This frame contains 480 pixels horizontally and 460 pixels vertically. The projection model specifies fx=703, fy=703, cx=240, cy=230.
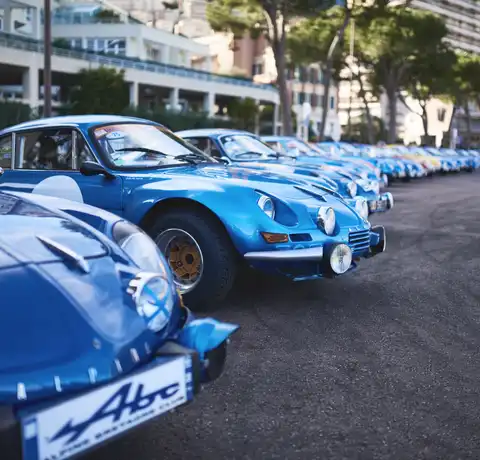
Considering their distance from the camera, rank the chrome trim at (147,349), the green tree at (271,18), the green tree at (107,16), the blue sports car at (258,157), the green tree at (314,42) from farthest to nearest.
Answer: the green tree at (107,16)
the green tree at (314,42)
the green tree at (271,18)
the blue sports car at (258,157)
the chrome trim at (147,349)

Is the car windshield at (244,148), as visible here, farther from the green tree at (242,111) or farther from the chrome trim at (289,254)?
the green tree at (242,111)

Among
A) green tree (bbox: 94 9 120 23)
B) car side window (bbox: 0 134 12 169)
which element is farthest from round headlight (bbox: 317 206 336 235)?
green tree (bbox: 94 9 120 23)

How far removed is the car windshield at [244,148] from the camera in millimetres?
9185

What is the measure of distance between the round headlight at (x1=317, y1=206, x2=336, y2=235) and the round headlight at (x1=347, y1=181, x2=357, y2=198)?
3961mm

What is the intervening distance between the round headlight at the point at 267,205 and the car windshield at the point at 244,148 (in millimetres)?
4103

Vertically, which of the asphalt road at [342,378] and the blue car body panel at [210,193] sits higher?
the blue car body panel at [210,193]

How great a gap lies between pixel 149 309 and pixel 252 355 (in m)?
1.58

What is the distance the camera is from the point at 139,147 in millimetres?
5727

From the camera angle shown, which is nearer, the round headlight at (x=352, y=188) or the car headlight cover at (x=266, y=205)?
the car headlight cover at (x=266, y=205)

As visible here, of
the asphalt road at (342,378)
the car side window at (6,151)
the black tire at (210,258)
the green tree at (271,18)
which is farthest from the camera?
the green tree at (271,18)

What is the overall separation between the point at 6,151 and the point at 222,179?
2.00 m

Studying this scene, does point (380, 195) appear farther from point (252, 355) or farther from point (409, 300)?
point (252, 355)

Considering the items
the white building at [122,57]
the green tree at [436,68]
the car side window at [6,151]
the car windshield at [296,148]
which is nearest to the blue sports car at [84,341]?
the car side window at [6,151]

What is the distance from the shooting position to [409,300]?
Answer: 554 cm
